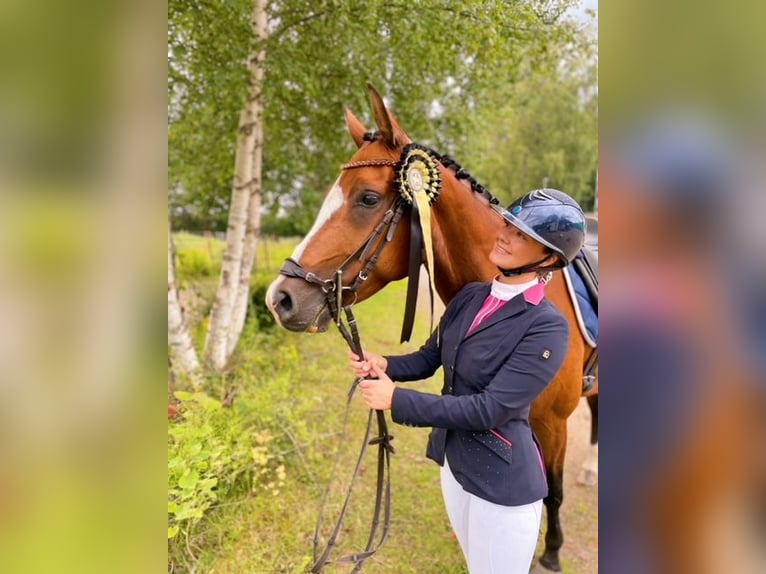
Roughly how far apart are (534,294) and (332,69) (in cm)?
454

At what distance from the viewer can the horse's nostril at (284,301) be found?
179 centimetres

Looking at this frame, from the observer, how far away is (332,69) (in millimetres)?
5117

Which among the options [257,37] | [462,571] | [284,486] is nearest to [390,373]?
[462,571]

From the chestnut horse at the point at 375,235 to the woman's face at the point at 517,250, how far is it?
1.44 feet

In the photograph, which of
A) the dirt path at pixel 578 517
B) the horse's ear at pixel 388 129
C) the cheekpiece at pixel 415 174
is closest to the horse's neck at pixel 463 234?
the cheekpiece at pixel 415 174

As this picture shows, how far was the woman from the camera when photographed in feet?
4.79

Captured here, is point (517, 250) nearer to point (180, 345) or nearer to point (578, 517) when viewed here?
point (578, 517)

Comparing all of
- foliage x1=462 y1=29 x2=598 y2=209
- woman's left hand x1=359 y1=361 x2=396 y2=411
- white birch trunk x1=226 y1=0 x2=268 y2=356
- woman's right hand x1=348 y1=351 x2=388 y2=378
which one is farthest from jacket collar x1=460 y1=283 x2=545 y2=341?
foliage x1=462 y1=29 x2=598 y2=209

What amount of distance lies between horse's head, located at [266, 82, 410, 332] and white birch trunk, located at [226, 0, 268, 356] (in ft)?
10.0

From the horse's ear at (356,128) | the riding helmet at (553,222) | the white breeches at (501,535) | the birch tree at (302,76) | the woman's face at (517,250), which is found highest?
the birch tree at (302,76)

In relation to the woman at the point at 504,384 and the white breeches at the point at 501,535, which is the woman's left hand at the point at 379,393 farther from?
the white breeches at the point at 501,535

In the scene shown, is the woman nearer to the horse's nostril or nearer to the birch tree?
the horse's nostril
